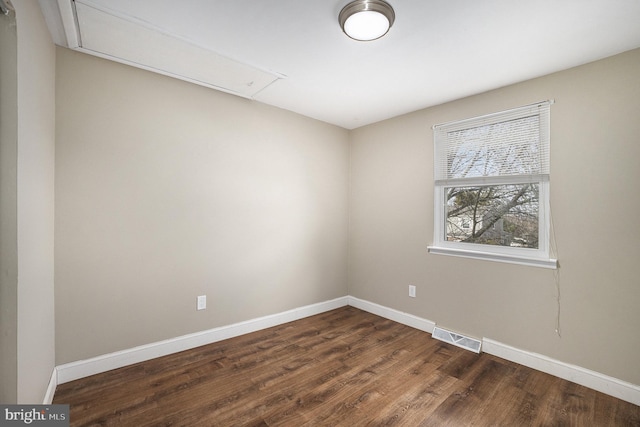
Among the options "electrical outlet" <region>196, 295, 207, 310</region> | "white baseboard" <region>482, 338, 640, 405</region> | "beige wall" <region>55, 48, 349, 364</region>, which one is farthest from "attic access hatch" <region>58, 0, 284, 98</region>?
"white baseboard" <region>482, 338, 640, 405</region>

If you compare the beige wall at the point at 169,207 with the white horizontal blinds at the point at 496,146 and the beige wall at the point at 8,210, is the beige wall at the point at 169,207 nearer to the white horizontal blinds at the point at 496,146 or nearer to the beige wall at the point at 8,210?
the beige wall at the point at 8,210

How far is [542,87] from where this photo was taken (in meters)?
2.37

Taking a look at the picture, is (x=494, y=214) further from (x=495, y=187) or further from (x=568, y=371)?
(x=568, y=371)

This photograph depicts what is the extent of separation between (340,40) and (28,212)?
203 cm

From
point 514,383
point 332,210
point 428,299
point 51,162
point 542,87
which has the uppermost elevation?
point 542,87

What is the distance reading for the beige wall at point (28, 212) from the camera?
122cm

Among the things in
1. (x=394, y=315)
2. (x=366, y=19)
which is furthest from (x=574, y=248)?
(x=366, y=19)

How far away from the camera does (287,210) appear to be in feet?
10.9

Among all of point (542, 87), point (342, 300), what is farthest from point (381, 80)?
point (342, 300)

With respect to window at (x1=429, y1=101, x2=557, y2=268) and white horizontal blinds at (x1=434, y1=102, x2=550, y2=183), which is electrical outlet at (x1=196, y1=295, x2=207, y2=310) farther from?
white horizontal blinds at (x1=434, y1=102, x2=550, y2=183)

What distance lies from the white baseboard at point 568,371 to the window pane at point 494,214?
35.4 inches

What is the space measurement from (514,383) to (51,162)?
3.63 metres

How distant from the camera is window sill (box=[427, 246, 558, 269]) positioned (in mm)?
2320

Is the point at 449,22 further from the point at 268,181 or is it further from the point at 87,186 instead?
the point at 87,186
